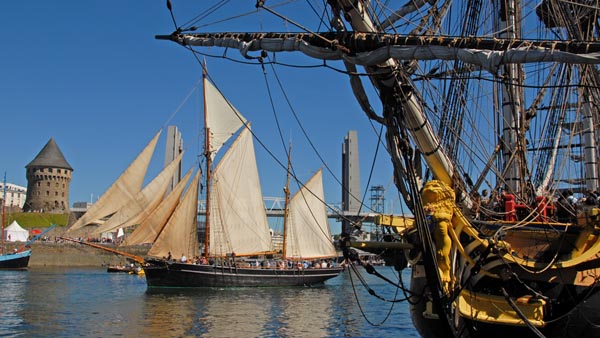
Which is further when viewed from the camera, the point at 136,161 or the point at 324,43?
the point at 136,161

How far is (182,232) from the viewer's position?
45.2 metres

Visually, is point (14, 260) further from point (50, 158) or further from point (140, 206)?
point (50, 158)

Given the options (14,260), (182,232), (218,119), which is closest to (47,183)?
(14,260)

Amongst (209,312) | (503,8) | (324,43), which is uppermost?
(503,8)

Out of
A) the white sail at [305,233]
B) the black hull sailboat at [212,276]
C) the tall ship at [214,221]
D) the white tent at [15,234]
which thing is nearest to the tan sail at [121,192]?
the tall ship at [214,221]

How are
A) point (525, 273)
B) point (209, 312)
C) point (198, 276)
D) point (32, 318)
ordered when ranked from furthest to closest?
point (198, 276), point (209, 312), point (32, 318), point (525, 273)

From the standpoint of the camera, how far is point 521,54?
12414 millimetres

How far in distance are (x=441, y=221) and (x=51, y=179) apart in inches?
4863

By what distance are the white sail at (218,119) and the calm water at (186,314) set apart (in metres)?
14.3

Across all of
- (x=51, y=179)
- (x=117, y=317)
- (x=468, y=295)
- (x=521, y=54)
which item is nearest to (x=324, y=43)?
(x=521, y=54)

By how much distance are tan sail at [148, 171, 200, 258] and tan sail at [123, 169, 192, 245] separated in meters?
0.45

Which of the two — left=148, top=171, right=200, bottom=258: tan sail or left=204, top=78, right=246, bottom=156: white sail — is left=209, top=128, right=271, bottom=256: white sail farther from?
left=204, top=78, right=246, bottom=156: white sail

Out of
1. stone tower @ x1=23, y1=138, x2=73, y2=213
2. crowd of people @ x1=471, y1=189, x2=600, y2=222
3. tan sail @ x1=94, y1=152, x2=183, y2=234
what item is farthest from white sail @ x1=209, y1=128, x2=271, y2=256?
stone tower @ x1=23, y1=138, x2=73, y2=213

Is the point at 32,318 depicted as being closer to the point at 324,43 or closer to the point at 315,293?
the point at 324,43
